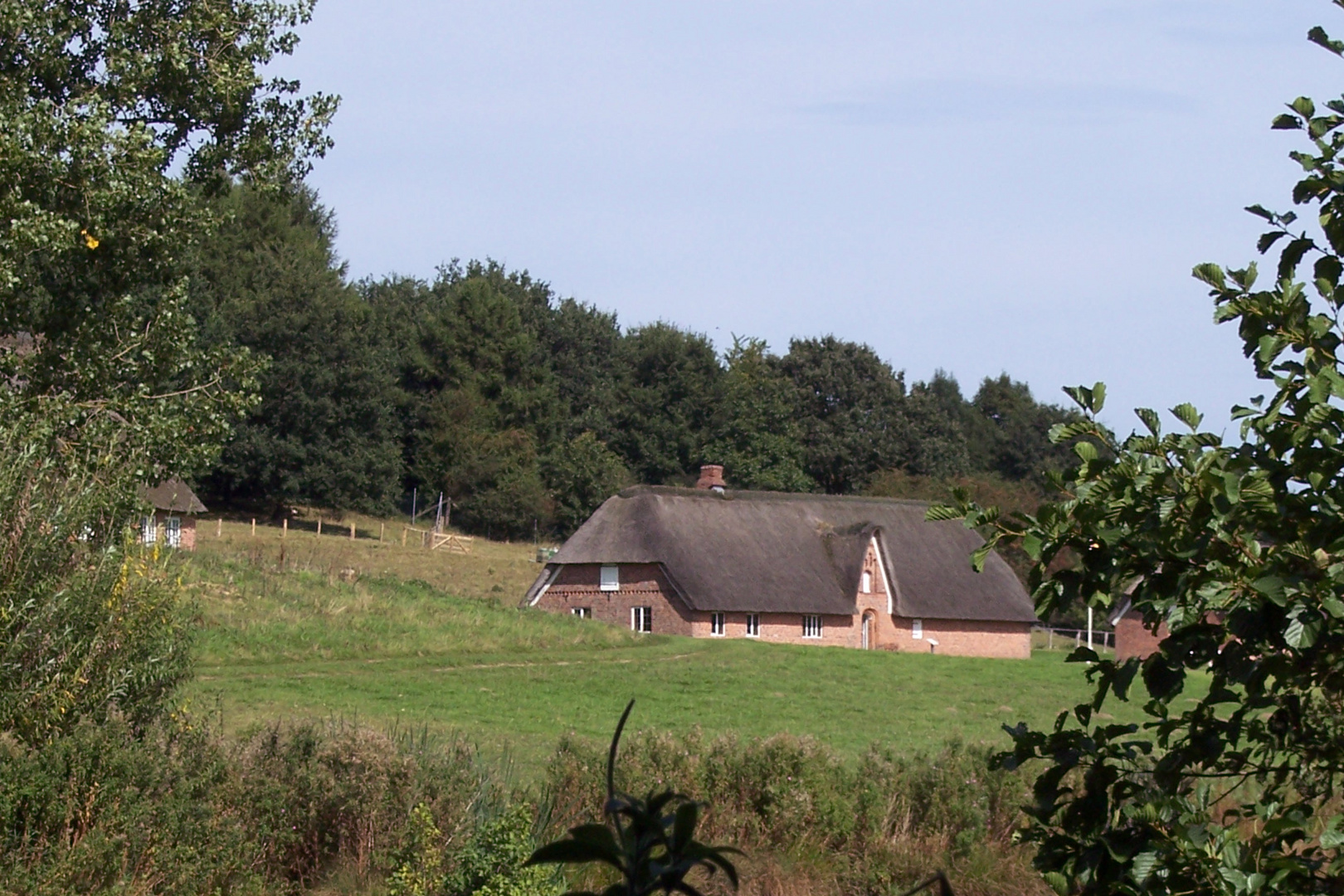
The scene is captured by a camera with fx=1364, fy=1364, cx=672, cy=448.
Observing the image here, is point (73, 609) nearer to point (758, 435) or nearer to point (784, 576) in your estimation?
point (784, 576)

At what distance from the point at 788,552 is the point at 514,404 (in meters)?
28.2

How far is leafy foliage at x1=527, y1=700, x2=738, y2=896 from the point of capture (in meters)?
1.17

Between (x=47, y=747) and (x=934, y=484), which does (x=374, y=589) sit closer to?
(x=47, y=747)

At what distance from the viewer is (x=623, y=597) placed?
4628 centimetres

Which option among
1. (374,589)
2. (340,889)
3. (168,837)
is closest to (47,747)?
(168,837)

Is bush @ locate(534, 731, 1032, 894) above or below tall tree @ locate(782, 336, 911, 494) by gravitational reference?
below

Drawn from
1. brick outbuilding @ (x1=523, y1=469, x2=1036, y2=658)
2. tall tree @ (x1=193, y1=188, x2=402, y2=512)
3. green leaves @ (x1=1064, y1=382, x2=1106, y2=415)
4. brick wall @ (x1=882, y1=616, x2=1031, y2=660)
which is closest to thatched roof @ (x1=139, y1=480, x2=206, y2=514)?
tall tree @ (x1=193, y1=188, x2=402, y2=512)

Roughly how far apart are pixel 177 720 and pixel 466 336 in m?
64.2

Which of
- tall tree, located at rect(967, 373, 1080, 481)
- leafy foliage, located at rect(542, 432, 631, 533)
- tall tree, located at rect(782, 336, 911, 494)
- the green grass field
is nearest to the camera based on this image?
the green grass field

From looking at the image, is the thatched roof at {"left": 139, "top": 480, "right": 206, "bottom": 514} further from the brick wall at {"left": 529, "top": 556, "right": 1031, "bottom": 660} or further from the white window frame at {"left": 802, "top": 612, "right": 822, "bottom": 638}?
the white window frame at {"left": 802, "top": 612, "right": 822, "bottom": 638}

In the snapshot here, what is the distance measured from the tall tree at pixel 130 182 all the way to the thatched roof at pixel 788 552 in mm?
31705

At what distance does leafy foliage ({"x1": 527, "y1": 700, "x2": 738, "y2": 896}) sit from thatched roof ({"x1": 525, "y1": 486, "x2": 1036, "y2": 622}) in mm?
43051

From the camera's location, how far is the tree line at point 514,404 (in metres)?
61.9

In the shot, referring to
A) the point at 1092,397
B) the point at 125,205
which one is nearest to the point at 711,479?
the point at 125,205
